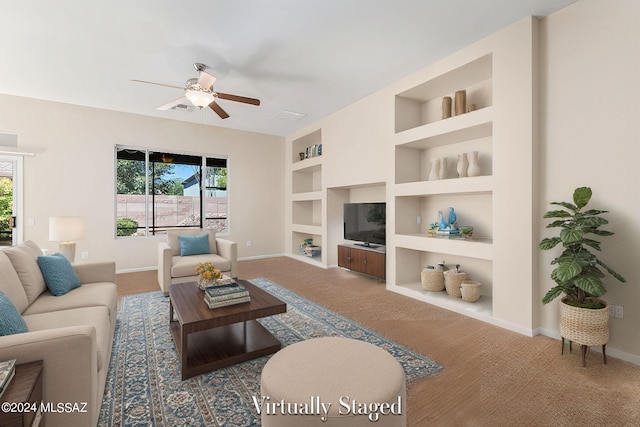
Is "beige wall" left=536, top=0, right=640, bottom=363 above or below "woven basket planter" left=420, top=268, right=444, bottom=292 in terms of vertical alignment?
above

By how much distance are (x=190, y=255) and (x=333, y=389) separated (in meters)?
3.69

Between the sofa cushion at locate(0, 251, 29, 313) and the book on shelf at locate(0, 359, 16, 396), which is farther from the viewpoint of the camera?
the sofa cushion at locate(0, 251, 29, 313)

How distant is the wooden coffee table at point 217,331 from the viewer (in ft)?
6.58

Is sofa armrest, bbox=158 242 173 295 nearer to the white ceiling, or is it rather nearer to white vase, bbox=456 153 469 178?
the white ceiling

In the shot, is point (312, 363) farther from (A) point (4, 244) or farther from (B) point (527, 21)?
(A) point (4, 244)

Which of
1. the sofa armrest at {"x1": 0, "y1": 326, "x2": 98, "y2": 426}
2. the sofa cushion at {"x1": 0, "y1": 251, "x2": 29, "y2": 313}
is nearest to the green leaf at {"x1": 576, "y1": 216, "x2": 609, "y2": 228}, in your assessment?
the sofa armrest at {"x1": 0, "y1": 326, "x2": 98, "y2": 426}

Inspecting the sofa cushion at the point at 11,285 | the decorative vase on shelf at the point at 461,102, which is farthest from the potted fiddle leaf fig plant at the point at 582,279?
the sofa cushion at the point at 11,285

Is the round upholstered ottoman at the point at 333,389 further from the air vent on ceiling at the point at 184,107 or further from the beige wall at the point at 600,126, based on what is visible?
the air vent on ceiling at the point at 184,107

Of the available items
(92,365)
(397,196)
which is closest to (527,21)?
(397,196)

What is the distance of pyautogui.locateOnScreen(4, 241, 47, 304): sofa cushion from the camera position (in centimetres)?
218

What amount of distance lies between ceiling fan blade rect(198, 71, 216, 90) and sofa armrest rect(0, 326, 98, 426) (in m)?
2.55

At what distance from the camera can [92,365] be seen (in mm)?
1412

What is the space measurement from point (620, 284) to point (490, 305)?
117cm

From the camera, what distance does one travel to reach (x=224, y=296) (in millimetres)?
2258
